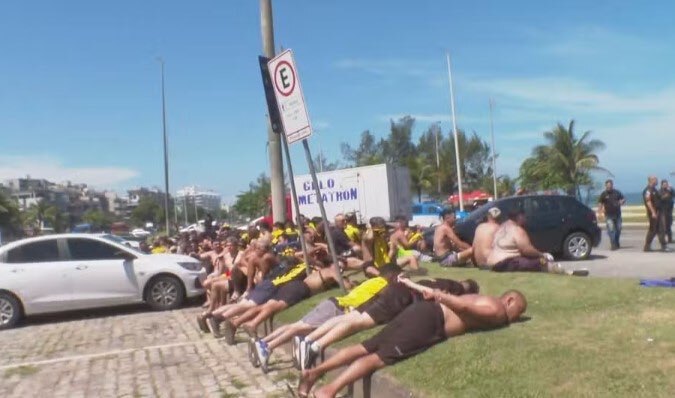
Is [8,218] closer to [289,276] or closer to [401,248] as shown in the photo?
[401,248]

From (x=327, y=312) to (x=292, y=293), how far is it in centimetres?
203

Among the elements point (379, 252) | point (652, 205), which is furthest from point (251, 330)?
point (652, 205)

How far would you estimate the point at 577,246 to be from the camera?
1584cm

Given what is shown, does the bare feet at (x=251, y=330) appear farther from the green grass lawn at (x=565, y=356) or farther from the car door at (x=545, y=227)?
the car door at (x=545, y=227)

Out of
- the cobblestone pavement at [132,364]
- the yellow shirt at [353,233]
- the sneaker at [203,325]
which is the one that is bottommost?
the cobblestone pavement at [132,364]

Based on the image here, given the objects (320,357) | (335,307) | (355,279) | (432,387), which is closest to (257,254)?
(355,279)

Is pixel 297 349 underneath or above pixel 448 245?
underneath

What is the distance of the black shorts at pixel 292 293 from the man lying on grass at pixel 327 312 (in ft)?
5.53

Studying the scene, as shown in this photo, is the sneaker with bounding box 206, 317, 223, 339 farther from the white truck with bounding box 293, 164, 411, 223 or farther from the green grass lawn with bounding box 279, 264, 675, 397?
the white truck with bounding box 293, 164, 411, 223

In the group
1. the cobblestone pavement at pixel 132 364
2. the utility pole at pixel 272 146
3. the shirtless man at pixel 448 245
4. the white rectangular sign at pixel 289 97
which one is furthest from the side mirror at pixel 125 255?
the white rectangular sign at pixel 289 97

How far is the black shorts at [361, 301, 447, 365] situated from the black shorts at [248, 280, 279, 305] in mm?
3813

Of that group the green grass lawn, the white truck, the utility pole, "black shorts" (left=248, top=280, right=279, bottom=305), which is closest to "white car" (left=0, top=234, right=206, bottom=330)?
the utility pole

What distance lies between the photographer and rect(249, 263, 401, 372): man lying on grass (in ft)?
23.4

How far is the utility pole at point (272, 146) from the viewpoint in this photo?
14672mm
